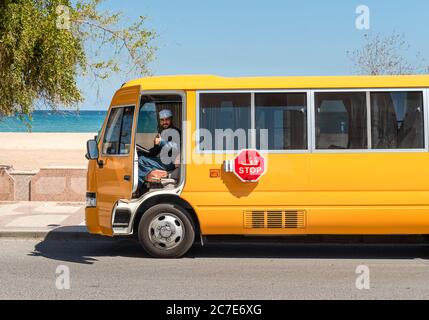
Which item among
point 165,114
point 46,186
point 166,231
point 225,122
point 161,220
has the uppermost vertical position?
point 165,114

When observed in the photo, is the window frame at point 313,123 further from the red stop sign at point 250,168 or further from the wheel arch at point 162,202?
the wheel arch at point 162,202

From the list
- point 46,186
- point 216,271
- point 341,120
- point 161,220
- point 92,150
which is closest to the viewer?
point 216,271

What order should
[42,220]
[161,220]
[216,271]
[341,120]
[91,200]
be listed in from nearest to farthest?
[216,271] < [341,120] < [161,220] < [91,200] < [42,220]

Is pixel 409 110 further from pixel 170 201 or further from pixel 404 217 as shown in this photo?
pixel 170 201

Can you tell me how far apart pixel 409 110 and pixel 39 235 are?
21.8 ft

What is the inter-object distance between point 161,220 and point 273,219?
1571mm

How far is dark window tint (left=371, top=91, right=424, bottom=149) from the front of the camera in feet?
31.1

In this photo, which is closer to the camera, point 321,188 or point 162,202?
point 321,188

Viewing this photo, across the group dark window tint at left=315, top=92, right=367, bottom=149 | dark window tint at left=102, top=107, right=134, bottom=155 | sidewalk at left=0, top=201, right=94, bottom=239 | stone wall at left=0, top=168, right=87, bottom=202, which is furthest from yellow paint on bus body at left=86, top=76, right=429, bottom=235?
stone wall at left=0, top=168, right=87, bottom=202

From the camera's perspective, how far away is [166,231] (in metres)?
9.69

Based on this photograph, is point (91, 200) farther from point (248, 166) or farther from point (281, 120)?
point (281, 120)

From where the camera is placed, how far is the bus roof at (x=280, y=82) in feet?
31.2

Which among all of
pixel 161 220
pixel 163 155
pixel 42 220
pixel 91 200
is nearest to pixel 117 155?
pixel 163 155

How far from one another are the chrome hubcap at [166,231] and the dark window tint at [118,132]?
1.07 m
